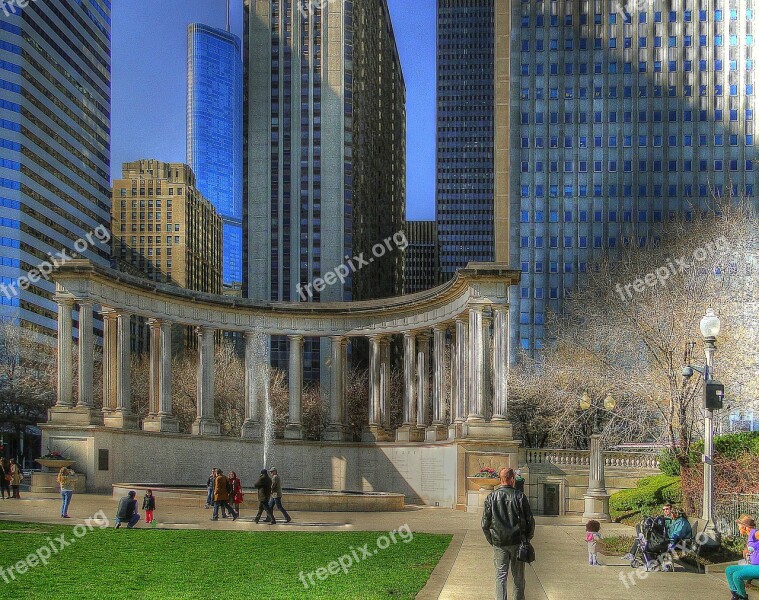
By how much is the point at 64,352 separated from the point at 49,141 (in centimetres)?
10574

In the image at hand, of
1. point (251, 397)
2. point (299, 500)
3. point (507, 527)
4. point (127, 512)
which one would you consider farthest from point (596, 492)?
point (251, 397)

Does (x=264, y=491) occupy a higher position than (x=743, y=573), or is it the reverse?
(x=743, y=573)

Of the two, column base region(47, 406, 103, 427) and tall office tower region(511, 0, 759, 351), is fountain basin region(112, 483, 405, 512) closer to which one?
column base region(47, 406, 103, 427)

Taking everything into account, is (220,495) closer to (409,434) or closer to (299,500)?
(299,500)

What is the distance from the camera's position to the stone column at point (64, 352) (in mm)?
52031

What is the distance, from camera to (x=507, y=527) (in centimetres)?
1748

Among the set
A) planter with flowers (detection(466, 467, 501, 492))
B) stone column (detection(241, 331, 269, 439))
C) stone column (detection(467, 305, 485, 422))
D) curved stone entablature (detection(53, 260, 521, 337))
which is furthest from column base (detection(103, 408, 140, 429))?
planter with flowers (detection(466, 467, 501, 492))

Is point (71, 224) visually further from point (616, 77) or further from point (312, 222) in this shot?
point (616, 77)

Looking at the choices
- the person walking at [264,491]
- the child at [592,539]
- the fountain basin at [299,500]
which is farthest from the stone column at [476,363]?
the child at [592,539]

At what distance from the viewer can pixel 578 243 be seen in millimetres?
133000

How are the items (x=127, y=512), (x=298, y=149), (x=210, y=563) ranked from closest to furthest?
(x=210, y=563)
(x=127, y=512)
(x=298, y=149)

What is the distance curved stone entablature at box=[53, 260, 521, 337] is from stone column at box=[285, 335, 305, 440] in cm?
94

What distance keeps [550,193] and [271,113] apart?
46197 millimetres

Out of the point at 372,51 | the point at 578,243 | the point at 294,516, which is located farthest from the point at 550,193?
the point at 294,516
